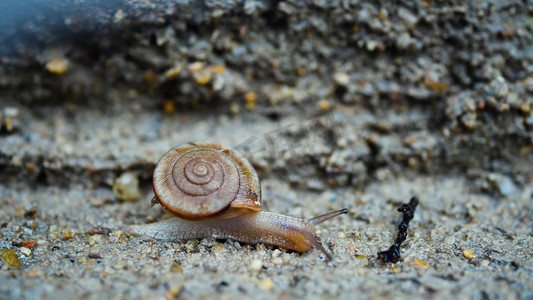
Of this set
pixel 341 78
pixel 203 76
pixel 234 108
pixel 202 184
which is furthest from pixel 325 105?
pixel 202 184

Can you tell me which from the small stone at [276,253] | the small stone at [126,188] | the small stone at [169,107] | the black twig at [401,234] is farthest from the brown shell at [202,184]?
the small stone at [169,107]

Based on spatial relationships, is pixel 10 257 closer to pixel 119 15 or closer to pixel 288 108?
pixel 119 15

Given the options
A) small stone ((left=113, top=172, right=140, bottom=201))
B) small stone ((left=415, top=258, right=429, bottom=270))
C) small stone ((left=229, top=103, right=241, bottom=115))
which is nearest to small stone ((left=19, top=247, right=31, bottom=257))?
small stone ((left=113, top=172, right=140, bottom=201))

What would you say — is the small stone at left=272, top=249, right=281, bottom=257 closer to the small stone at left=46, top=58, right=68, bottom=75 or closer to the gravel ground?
the gravel ground

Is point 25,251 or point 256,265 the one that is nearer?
point 256,265

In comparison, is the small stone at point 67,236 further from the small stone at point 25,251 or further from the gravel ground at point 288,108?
the small stone at point 25,251

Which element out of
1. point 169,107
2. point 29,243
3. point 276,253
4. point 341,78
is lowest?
point 29,243

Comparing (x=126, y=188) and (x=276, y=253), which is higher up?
(x=276, y=253)

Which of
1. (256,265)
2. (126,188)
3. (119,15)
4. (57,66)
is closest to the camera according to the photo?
(256,265)

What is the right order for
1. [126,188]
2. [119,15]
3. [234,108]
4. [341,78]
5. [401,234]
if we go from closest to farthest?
[401,234] → [119,15] → [126,188] → [341,78] → [234,108]
